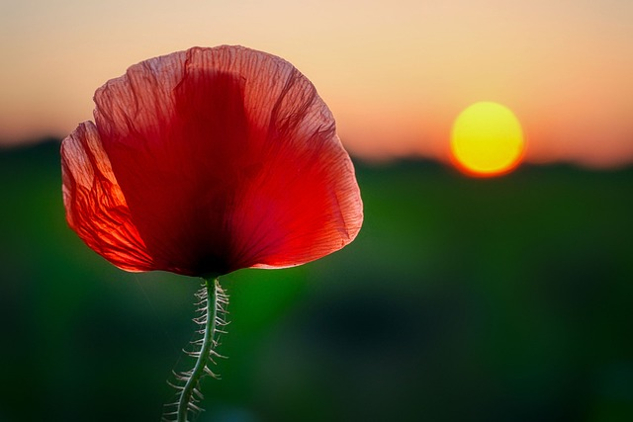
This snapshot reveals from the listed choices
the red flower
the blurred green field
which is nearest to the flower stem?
the red flower

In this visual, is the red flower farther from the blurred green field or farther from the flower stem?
the blurred green field

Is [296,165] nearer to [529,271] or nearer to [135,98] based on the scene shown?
[135,98]

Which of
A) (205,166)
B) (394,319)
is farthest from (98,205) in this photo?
(394,319)

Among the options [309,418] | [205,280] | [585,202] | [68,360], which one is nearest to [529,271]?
[585,202]

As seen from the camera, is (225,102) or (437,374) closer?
(225,102)

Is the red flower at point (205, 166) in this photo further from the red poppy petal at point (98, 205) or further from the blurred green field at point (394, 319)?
the blurred green field at point (394, 319)

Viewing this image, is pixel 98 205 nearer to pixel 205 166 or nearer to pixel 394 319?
pixel 205 166

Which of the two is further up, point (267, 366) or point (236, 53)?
point (236, 53)
